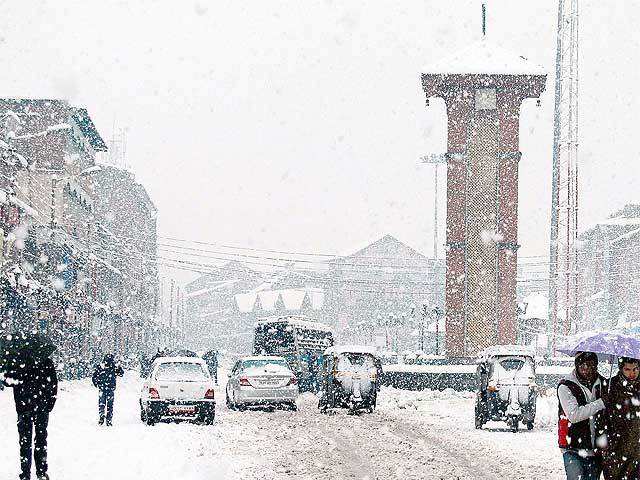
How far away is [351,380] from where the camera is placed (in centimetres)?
3084

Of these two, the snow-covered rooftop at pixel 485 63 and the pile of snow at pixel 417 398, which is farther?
the snow-covered rooftop at pixel 485 63

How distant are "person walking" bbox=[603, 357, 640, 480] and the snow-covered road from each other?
5906 millimetres

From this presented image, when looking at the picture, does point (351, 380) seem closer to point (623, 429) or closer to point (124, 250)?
point (623, 429)

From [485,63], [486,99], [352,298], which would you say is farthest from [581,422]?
[352,298]

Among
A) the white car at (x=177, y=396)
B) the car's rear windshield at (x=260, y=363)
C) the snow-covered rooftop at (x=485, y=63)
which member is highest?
the snow-covered rooftop at (x=485, y=63)

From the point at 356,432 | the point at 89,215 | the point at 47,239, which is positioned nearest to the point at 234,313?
the point at 89,215

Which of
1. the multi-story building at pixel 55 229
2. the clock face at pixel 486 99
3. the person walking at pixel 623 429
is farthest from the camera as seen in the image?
the clock face at pixel 486 99

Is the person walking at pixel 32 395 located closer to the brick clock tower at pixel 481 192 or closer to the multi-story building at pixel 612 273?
the brick clock tower at pixel 481 192

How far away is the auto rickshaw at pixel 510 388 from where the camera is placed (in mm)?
23969

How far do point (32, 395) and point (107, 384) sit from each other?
1143cm

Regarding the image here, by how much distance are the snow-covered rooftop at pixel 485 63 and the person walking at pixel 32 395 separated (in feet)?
145

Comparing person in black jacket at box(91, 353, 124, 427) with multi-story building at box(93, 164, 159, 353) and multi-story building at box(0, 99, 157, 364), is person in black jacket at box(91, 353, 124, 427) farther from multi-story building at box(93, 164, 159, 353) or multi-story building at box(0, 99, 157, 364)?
multi-story building at box(93, 164, 159, 353)

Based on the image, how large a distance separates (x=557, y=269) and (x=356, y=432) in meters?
31.7

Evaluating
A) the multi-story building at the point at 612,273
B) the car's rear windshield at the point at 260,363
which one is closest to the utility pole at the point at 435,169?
the multi-story building at the point at 612,273
